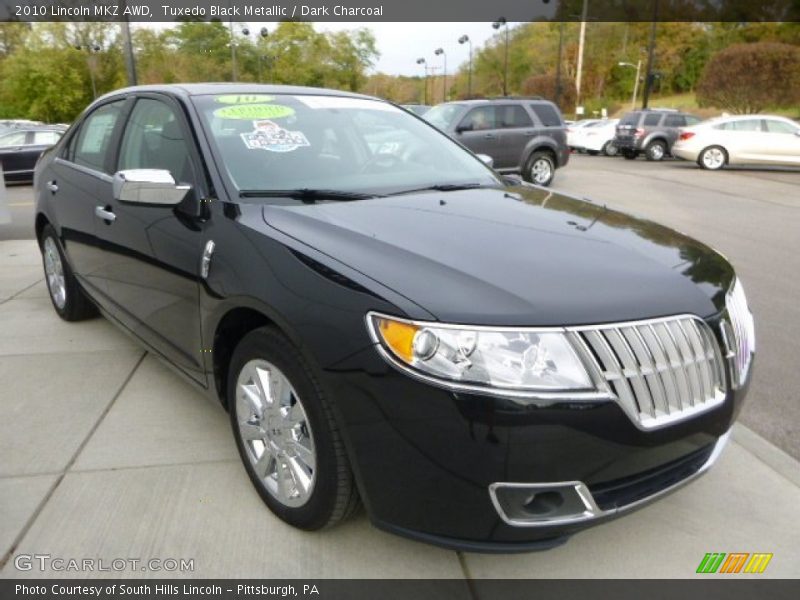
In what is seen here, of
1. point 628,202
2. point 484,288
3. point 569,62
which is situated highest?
point 569,62

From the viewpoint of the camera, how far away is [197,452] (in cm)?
307

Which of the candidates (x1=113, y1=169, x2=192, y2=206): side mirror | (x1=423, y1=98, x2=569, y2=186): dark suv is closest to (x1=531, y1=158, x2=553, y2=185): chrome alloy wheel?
(x1=423, y1=98, x2=569, y2=186): dark suv

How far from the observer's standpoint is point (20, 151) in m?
15.2

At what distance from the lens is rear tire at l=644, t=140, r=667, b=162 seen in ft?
77.3

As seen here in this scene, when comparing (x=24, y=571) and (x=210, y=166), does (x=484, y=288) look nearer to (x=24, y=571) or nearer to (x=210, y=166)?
(x=210, y=166)

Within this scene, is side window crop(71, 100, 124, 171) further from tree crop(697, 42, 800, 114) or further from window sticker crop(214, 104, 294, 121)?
tree crop(697, 42, 800, 114)

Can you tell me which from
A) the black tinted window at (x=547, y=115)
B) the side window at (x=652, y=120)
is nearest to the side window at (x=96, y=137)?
the black tinted window at (x=547, y=115)

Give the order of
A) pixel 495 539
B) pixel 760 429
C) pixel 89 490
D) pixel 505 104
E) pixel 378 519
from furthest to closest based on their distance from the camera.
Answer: pixel 505 104 → pixel 760 429 → pixel 89 490 → pixel 378 519 → pixel 495 539

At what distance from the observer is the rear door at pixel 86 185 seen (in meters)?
3.82

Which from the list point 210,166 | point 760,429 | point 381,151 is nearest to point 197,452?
point 210,166

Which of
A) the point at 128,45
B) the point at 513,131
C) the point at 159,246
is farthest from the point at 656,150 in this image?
the point at 159,246

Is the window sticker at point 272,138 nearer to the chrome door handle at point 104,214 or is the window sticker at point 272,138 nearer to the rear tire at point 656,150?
the chrome door handle at point 104,214

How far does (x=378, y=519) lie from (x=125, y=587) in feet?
3.05

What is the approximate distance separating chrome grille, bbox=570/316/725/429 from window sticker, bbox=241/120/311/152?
176 centimetres
